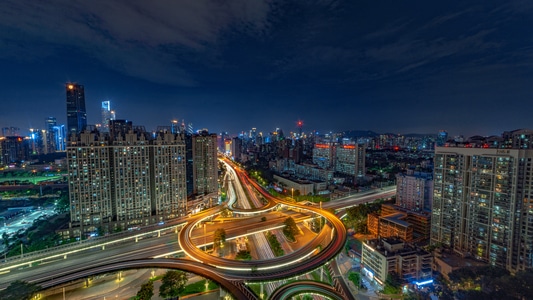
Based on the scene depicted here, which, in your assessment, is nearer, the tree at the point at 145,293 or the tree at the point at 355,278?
the tree at the point at 145,293

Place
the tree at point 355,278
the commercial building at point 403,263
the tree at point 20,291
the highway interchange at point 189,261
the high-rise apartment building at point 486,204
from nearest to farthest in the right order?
the tree at point 20,291 → the highway interchange at point 189,261 → the high-rise apartment building at point 486,204 → the commercial building at point 403,263 → the tree at point 355,278

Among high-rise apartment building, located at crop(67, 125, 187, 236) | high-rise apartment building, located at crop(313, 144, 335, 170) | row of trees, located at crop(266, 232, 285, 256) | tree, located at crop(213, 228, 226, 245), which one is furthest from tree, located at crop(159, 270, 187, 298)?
high-rise apartment building, located at crop(313, 144, 335, 170)

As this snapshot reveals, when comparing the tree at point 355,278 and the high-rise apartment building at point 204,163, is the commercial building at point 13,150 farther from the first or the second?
the tree at point 355,278

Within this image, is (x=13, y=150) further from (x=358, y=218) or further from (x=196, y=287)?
(x=358, y=218)

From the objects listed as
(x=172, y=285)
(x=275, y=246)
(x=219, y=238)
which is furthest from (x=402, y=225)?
(x=172, y=285)

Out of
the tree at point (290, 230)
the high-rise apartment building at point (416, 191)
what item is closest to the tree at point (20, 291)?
the tree at point (290, 230)

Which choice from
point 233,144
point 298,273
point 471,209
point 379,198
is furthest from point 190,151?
point 233,144

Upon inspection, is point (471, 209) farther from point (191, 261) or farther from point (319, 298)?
point (191, 261)
